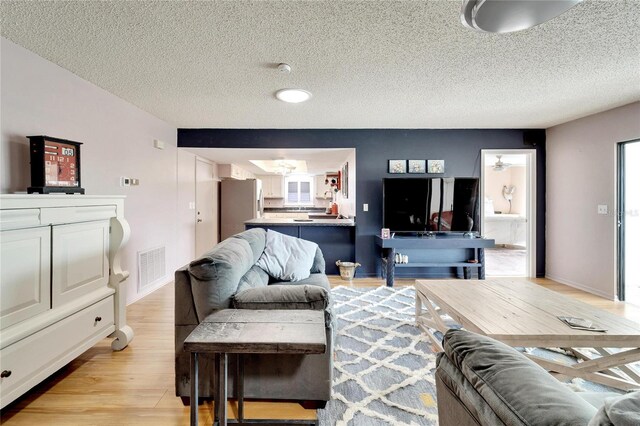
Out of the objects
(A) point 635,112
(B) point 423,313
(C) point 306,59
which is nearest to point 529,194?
(A) point 635,112

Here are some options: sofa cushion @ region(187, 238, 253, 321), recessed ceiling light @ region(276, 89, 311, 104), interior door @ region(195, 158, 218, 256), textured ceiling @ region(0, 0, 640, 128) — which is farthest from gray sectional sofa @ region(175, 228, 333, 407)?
interior door @ region(195, 158, 218, 256)

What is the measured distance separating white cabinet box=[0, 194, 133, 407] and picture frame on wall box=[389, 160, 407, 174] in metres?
3.52

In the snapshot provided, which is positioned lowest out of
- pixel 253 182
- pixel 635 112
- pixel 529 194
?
A: pixel 529 194

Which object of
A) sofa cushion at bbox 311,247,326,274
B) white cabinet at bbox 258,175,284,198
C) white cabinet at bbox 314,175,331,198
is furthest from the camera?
white cabinet at bbox 314,175,331,198

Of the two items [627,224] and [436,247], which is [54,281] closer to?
[436,247]

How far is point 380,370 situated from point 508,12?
7.11 feet

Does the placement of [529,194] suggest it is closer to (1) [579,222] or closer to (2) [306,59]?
(1) [579,222]

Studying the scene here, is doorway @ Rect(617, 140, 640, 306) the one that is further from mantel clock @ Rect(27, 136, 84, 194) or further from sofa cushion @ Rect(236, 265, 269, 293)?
mantel clock @ Rect(27, 136, 84, 194)

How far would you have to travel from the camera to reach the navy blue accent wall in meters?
4.43

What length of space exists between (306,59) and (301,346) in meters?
2.08

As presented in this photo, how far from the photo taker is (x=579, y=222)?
12.7ft

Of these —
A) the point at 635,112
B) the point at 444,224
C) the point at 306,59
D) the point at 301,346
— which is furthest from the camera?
the point at 444,224

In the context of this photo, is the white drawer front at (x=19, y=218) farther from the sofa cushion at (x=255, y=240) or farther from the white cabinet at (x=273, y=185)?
the white cabinet at (x=273, y=185)

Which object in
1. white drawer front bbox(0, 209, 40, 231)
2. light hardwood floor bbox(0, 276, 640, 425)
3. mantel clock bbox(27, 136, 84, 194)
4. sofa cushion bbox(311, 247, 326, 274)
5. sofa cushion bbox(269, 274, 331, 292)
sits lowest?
light hardwood floor bbox(0, 276, 640, 425)
